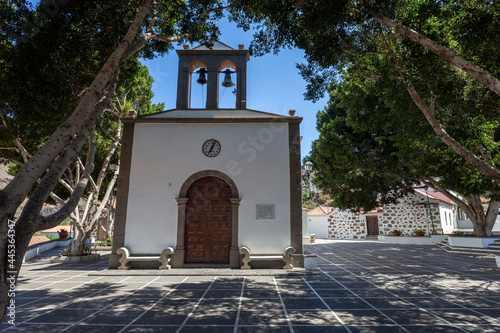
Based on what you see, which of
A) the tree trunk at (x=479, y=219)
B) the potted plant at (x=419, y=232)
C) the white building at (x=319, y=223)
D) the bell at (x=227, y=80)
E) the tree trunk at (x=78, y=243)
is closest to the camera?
the bell at (x=227, y=80)

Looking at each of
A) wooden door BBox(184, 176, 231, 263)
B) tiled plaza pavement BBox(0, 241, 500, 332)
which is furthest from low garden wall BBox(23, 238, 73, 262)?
wooden door BBox(184, 176, 231, 263)

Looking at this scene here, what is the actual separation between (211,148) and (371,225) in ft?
63.7

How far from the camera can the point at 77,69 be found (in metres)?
7.39

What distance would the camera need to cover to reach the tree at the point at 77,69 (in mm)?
2834

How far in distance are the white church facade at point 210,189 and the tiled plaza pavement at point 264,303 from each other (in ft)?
3.88

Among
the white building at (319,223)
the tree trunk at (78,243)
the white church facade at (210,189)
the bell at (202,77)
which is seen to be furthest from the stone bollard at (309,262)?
the white building at (319,223)

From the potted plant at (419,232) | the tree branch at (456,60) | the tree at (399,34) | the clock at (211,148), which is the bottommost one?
the potted plant at (419,232)

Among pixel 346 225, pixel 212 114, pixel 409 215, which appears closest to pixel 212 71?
pixel 212 114

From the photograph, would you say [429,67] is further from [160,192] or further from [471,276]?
[160,192]

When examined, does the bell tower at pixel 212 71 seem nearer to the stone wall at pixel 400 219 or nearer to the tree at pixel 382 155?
the tree at pixel 382 155

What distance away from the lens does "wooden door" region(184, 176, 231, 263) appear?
8.44 m

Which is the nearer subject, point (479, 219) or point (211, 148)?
point (211, 148)

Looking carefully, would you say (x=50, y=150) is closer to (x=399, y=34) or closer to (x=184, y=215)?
(x=184, y=215)

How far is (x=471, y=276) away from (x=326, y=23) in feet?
24.8
